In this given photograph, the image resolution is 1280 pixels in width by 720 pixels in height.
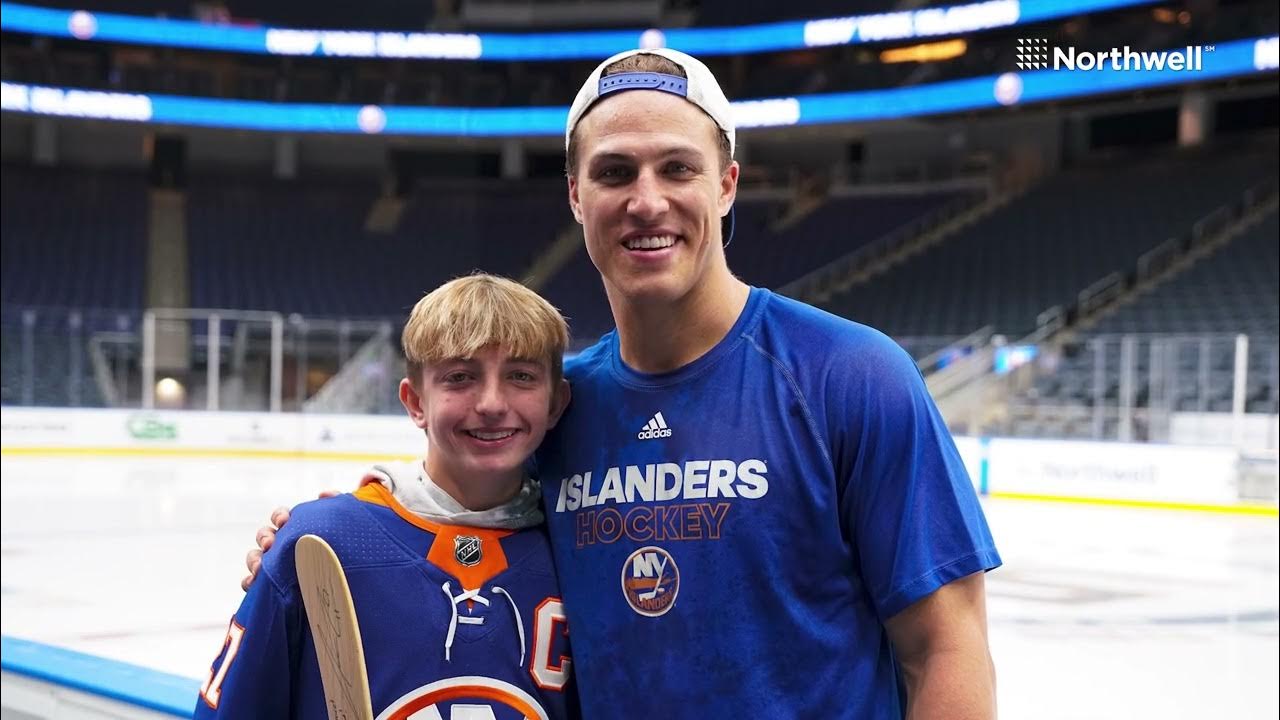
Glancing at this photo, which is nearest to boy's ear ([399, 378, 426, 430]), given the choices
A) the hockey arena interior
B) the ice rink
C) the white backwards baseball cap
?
the white backwards baseball cap

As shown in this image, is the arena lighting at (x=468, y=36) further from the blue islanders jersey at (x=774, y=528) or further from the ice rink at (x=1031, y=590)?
the blue islanders jersey at (x=774, y=528)

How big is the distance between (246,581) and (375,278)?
2374 cm

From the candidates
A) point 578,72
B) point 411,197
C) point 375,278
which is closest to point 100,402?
point 375,278

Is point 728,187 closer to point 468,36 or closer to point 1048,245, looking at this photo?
point 1048,245

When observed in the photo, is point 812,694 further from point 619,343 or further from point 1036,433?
point 1036,433

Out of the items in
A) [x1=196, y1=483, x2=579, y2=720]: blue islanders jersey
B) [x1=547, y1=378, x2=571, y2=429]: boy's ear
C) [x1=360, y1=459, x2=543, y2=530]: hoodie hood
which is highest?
[x1=547, y1=378, x2=571, y2=429]: boy's ear

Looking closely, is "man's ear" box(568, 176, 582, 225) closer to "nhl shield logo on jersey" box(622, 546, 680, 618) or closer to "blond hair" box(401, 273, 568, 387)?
"blond hair" box(401, 273, 568, 387)

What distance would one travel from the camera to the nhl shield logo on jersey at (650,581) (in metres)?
1.56

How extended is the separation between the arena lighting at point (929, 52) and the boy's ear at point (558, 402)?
2300 centimetres

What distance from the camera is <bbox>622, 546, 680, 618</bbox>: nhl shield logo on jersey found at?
1.56 m

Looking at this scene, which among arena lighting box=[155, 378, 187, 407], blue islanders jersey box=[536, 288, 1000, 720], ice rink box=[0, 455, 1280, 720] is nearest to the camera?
blue islanders jersey box=[536, 288, 1000, 720]

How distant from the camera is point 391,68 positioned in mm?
27453

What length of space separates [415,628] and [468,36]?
81.3 feet

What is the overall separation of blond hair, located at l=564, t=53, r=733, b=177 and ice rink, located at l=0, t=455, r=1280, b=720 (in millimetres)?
3292
